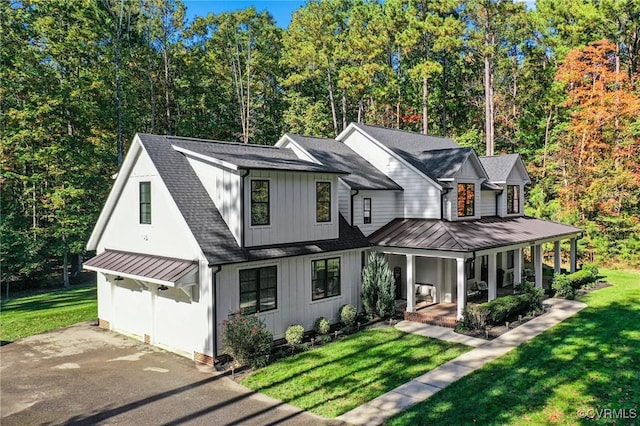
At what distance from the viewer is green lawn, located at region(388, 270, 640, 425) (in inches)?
342

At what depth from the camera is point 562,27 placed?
3403 centimetres

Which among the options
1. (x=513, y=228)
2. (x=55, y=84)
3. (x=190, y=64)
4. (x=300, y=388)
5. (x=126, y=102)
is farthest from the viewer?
(x=190, y=64)

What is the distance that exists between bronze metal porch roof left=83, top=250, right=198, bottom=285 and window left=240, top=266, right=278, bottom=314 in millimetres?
1556

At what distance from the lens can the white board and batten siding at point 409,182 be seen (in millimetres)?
18516

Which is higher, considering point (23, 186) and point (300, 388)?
point (23, 186)

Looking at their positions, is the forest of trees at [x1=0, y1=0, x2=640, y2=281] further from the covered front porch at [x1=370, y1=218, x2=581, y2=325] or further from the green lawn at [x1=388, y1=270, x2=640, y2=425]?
the green lawn at [x1=388, y1=270, x2=640, y2=425]

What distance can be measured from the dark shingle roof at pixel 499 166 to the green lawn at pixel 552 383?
8.98 m

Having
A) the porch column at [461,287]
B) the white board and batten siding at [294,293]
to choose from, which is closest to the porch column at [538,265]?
the porch column at [461,287]

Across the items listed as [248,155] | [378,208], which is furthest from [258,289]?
[378,208]

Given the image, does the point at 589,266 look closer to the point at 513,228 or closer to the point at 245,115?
the point at 513,228

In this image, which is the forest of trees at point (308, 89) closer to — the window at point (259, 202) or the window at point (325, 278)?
the window at point (259, 202)

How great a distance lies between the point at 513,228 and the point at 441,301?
519 cm

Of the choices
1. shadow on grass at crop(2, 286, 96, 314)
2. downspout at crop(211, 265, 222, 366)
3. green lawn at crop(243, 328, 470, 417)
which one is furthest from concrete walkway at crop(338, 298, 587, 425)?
shadow on grass at crop(2, 286, 96, 314)

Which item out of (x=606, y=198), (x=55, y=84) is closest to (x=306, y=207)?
(x=55, y=84)
